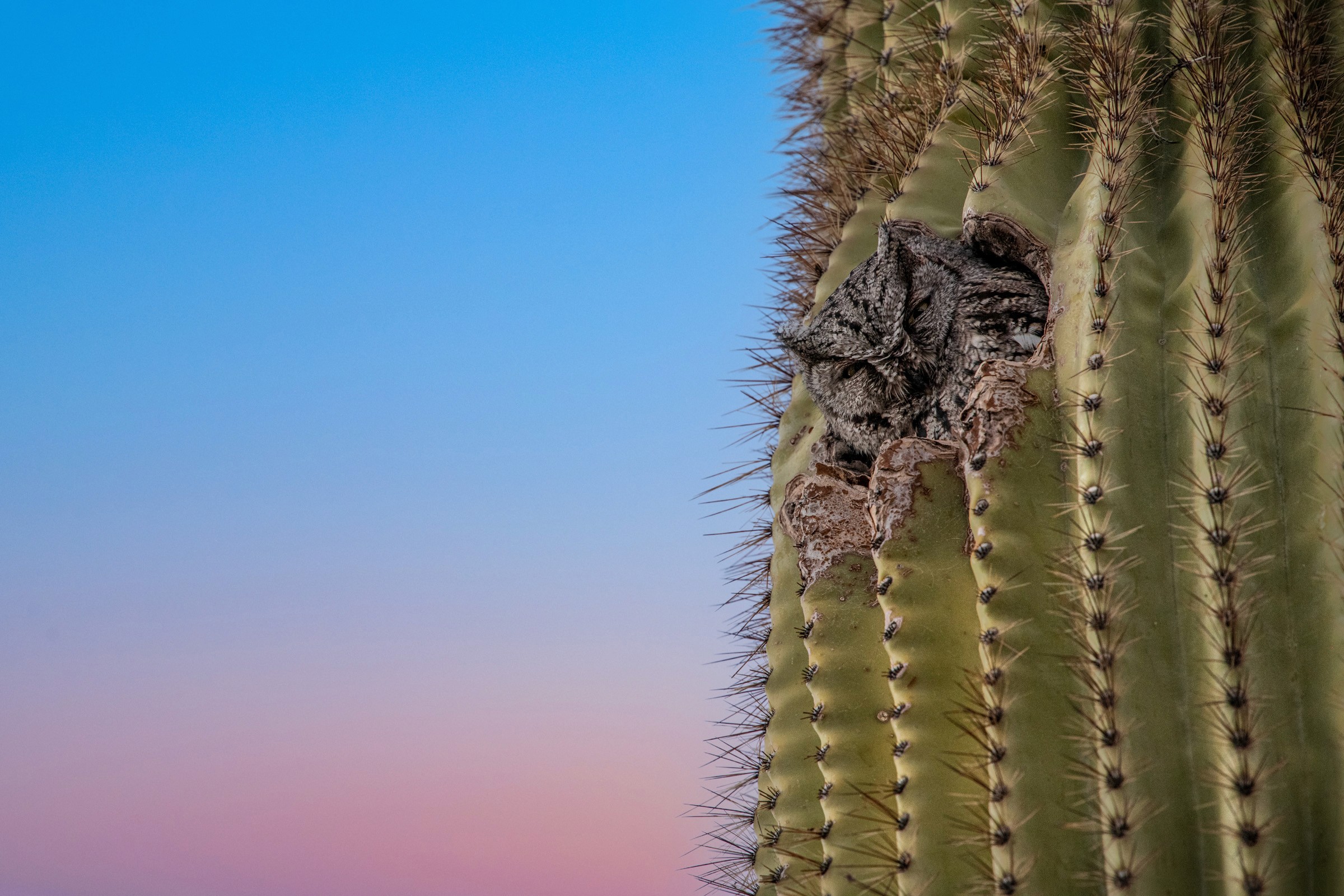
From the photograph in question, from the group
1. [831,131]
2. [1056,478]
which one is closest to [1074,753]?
[1056,478]

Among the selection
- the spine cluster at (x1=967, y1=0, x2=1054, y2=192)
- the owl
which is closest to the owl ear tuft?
the owl

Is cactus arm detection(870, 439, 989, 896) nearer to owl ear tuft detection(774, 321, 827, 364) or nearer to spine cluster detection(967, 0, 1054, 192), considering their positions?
owl ear tuft detection(774, 321, 827, 364)

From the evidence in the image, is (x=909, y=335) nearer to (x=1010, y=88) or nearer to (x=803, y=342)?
(x=803, y=342)

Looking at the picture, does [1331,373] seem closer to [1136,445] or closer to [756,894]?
[1136,445]

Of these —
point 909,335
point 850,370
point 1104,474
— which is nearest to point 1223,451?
point 1104,474

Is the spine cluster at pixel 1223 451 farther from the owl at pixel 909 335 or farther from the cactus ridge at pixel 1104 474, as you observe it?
the owl at pixel 909 335

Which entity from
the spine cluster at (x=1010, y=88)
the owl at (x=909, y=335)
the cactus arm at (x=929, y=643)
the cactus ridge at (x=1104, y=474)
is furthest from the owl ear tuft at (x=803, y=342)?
the cactus ridge at (x=1104, y=474)

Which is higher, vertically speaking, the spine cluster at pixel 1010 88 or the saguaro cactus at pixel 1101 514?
the spine cluster at pixel 1010 88
